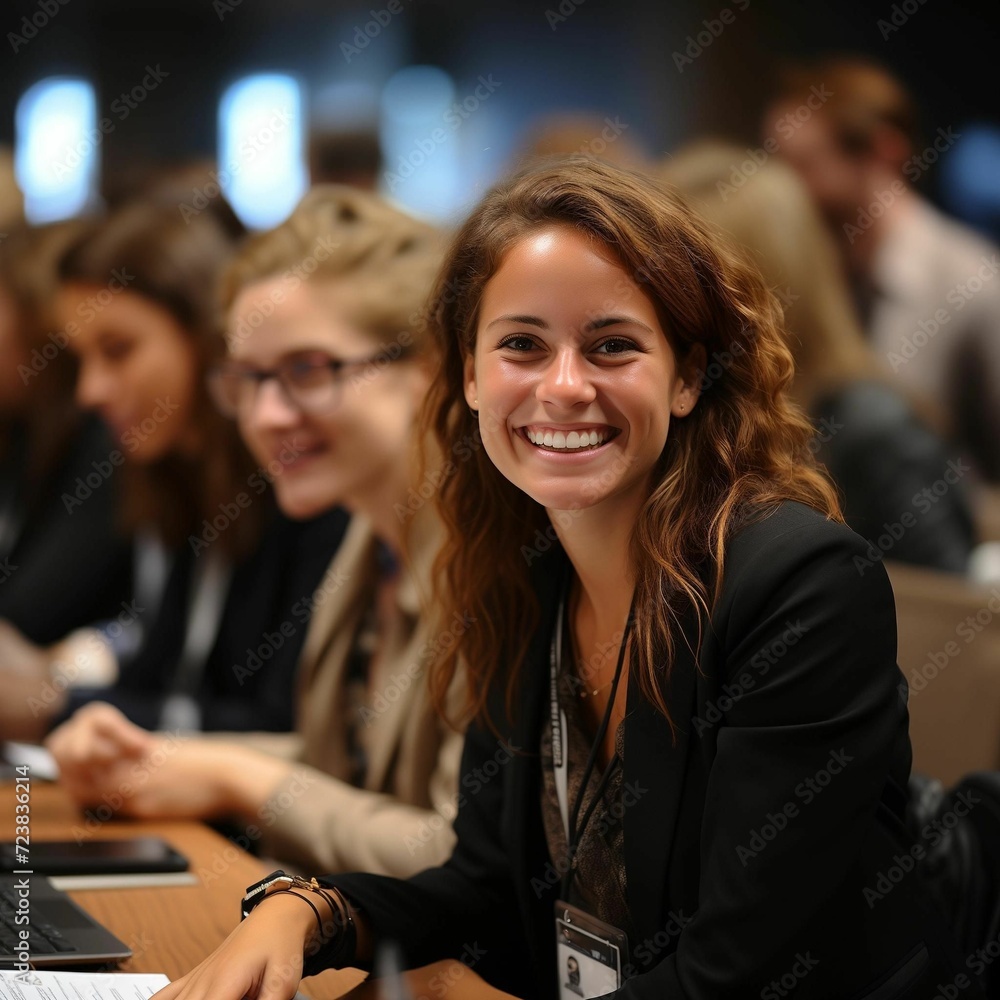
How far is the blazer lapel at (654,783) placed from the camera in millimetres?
1154

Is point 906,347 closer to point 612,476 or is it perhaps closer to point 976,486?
point 976,486

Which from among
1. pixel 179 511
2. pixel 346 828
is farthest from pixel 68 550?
pixel 346 828

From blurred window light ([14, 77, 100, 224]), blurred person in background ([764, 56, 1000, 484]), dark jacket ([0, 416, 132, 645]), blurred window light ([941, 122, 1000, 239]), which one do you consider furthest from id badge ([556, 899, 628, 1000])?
blurred window light ([14, 77, 100, 224])

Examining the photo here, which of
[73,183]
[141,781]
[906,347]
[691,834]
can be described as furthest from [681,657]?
[73,183]

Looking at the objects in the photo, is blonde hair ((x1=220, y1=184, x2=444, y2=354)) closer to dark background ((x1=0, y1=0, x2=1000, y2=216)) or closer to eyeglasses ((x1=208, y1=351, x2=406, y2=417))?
eyeglasses ((x1=208, y1=351, x2=406, y2=417))

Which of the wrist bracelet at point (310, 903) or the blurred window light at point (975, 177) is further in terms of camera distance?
the blurred window light at point (975, 177)

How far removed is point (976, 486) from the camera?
14.0 feet

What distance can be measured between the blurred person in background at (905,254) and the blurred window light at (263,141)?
1757mm

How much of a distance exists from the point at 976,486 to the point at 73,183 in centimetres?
330

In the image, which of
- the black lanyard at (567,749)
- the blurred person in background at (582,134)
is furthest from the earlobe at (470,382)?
the blurred person in background at (582,134)

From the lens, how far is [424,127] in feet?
15.7

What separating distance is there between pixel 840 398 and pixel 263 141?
249cm

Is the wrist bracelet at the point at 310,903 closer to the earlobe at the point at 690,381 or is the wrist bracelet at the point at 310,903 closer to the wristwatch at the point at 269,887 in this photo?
the wristwatch at the point at 269,887

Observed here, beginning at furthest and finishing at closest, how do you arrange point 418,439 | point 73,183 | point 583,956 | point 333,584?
point 73,183
point 333,584
point 418,439
point 583,956
